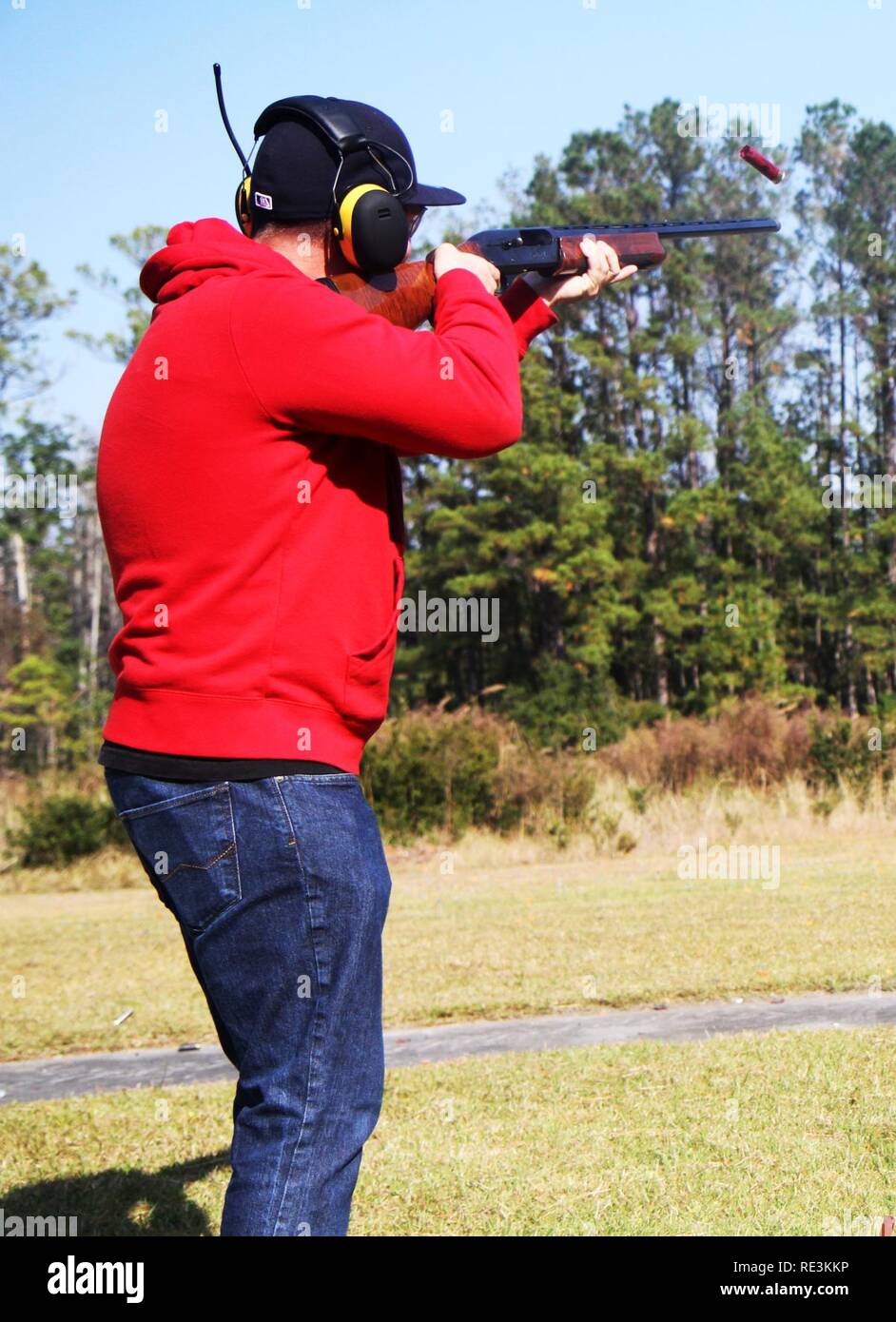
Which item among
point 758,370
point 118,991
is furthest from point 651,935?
point 758,370

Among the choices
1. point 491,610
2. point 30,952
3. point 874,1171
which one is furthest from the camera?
point 491,610

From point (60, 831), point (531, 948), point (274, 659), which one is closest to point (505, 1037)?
point (531, 948)

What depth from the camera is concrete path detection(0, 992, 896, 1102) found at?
20.0 feet

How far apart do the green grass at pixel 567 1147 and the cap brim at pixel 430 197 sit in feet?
8.44

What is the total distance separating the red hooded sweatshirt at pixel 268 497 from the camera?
2262 millimetres

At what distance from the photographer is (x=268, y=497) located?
2301 mm

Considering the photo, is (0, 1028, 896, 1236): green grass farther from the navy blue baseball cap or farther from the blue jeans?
the navy blue baseball cap

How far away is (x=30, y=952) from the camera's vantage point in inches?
403

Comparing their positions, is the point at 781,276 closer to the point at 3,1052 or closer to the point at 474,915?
the point at 474,915

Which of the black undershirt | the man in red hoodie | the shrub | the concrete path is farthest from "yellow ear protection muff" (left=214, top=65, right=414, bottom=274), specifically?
the shrub

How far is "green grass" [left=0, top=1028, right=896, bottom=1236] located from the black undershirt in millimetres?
1953

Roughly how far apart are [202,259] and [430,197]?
590mm

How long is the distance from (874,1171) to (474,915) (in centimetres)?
686

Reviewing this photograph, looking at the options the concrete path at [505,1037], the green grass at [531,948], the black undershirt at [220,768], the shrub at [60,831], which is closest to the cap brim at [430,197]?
the black undershirt at [220,768]
